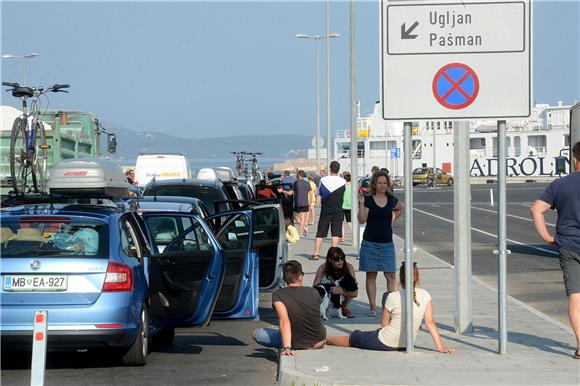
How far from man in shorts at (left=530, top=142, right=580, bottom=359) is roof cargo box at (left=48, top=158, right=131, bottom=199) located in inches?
182

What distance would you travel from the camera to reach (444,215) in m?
41.8

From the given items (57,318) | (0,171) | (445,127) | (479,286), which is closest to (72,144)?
(0,171)

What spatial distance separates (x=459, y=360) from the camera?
9.26 metres

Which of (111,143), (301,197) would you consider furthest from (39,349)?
(111,143)

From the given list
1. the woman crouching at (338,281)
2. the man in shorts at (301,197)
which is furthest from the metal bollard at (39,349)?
the man in shorts at (301,197)

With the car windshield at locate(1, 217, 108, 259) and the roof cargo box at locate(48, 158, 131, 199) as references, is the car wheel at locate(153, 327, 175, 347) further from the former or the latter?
the car windshield at locate(1, 217, 108, 259)

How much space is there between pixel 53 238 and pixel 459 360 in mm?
3622

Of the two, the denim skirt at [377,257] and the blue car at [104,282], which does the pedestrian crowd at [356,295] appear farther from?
the blue car at [104,282]

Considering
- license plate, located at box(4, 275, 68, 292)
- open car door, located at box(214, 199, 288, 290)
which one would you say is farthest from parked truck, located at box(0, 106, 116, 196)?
license plate, located at box(4, 275, 68, 292)

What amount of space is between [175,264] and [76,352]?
1.33m

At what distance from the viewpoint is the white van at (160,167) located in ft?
104

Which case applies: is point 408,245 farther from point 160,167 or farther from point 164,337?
point 160,167

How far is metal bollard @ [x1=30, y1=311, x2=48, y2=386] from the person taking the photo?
23.2 ft

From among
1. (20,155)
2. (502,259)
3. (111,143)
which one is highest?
(111,143)
